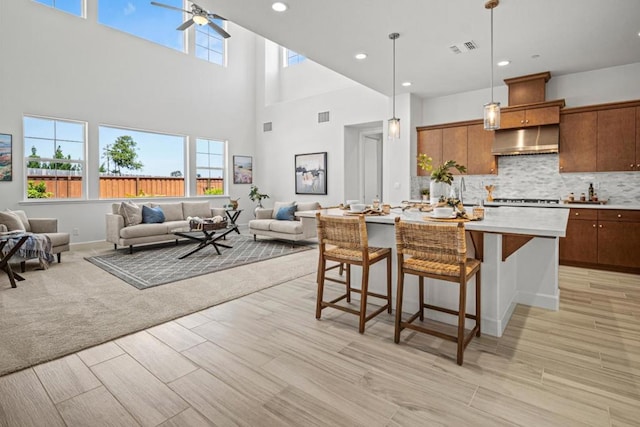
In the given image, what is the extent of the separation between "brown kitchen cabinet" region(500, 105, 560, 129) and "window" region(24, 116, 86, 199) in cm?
776

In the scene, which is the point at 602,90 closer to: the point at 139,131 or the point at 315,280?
the point at 315,280

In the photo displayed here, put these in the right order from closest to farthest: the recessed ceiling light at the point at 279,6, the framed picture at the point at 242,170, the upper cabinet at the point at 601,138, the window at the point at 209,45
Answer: the recessed ceiling light at the point at 279,6, the upper cabinet at the point at 601,138, the window at the point at 209,45, the framed picture at the point at 242,170

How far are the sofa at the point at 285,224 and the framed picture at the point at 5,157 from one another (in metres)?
4.26

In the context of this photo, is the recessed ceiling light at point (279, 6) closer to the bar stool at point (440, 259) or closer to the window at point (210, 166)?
the bar stool at point (440, 259)

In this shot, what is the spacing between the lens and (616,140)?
4.68 meters

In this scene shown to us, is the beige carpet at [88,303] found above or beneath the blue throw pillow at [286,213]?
beneath

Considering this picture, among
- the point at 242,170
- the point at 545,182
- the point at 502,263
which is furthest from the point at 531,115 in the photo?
the point at 242,170

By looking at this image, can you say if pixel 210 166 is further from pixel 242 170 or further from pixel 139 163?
pixel 139 163

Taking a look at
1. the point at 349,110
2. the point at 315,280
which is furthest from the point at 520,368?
the point at 349,110

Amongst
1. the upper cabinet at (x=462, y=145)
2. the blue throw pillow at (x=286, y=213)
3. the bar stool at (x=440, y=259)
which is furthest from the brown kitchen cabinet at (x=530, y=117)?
the blue throw pillow at (x=286, y=213)

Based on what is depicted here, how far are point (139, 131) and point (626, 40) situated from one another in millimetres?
8476

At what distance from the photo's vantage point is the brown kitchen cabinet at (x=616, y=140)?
4.60 m

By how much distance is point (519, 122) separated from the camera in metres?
5.28

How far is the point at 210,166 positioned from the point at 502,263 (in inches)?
309
